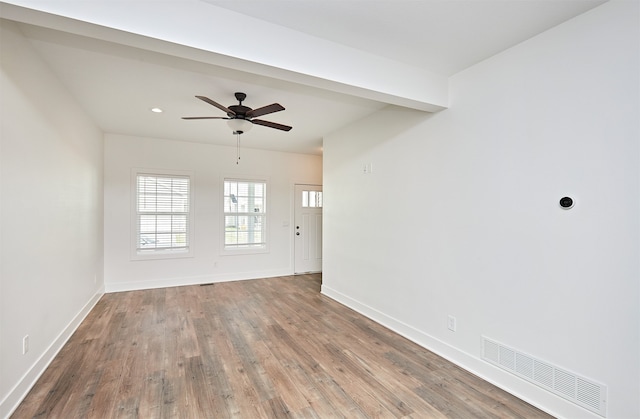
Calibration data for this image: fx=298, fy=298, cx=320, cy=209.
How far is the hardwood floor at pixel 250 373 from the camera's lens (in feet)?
6.67

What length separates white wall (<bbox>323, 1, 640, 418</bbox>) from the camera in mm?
1750

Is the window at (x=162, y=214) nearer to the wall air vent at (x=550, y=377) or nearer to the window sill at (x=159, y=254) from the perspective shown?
the window sill at (x=159, y=254)

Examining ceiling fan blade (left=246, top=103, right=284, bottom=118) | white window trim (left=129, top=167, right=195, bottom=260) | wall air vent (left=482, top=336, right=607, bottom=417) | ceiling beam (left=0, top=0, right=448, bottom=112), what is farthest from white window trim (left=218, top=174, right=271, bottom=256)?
wall air vent (left=482, top=336, right=607, bottom=417)

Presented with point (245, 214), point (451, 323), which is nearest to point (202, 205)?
point (245, 214)

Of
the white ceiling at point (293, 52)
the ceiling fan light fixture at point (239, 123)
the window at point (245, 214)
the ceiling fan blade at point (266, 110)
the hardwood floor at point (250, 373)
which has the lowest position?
the hardwood floor at point (250, 373)

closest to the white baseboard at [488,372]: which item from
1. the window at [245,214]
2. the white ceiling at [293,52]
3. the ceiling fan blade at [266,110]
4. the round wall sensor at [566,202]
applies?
the round wall sensor at [566,202]

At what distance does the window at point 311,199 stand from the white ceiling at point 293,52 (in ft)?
8.30

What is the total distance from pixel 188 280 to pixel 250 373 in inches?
134

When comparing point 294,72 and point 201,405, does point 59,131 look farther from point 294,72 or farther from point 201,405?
point 201,405

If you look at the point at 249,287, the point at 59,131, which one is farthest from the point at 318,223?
the point at 59,131

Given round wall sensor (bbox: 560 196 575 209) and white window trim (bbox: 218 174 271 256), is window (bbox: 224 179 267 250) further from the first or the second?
round wall sensor (bbox: 560 196 575 209)

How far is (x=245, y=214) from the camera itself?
19.4 ft

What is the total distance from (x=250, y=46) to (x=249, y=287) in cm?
411

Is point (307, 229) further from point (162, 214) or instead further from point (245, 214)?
point (162, 214)
